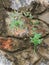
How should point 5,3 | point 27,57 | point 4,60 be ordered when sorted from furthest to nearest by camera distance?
1. point 5,3
2. point 27,57
3. point 4,60

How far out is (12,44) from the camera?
11.4 ft

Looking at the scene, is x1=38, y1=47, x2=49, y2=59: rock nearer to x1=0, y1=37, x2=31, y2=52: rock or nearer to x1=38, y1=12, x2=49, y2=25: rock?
x1=0, y1=37, x2=31, y2=52: rock

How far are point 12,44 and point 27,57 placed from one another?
0.87 feet

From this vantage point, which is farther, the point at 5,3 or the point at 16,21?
the point at 5,3

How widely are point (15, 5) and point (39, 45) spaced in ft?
2.22

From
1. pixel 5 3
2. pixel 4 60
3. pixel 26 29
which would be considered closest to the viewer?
pixel 4 60

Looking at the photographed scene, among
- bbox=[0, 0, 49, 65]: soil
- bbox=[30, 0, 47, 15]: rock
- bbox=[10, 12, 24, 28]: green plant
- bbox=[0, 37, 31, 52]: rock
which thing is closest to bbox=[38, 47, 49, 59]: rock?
bbox=[0, 0, 49, 65]: soil

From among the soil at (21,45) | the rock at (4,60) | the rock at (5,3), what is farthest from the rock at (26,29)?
the rock at (4,60)

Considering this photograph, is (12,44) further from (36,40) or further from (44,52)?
(44,52)

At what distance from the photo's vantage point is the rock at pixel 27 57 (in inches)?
135

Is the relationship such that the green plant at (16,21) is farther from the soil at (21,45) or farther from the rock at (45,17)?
the rock at (45,17)

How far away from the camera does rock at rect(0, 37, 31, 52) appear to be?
3.44 meters

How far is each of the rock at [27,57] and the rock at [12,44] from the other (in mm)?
68

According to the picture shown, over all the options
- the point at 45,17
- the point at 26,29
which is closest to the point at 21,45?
the point at 26,29
